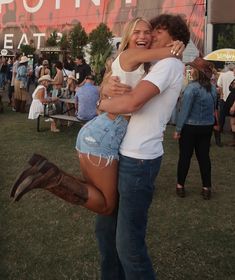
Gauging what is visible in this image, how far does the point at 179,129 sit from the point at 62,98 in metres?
6.97

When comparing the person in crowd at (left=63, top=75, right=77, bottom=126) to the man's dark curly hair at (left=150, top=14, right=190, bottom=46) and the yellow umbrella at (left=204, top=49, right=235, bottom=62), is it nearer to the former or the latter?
the yellow umbrella at (left=204, top=49, right=235, bottom=62)

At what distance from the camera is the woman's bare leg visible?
2.39m

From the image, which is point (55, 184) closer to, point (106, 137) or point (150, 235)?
point (106, 137)

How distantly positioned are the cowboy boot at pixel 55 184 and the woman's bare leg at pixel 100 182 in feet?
0.15

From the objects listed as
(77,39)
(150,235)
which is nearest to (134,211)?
(150,235)

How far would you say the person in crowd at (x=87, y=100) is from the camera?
848 cm

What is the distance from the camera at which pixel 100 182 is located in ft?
8.00

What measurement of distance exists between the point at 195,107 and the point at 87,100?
3705 mm

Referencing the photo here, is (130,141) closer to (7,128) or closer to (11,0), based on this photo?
(7,128)

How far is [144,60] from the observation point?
2.28 m

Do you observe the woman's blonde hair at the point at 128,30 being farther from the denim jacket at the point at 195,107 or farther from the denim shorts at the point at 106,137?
the denim jacket at the point at 195,107

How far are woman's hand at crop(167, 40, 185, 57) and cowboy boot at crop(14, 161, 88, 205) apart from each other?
0.87 meters

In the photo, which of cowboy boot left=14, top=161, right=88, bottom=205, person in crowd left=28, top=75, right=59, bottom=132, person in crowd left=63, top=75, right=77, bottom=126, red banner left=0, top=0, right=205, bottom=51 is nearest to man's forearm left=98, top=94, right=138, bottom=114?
cowboy boot left=14, top=161, right=88, bottom=205

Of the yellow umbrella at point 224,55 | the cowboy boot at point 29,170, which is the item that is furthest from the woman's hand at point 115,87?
the yellow umbrella at point 224,55
